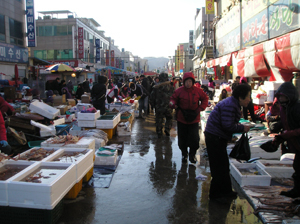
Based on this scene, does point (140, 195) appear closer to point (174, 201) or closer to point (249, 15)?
point (174, 201)

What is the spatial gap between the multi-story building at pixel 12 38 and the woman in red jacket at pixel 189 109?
18.4m

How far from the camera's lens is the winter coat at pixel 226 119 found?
366cm

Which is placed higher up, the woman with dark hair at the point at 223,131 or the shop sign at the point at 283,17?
the shop sign at the point at 283,17

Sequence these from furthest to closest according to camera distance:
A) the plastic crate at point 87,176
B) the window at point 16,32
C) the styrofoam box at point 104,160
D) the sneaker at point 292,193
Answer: the window at point 16,32
the styrofoam box at point 104,160
the plastic crate at point 87,176
the sneaker at point 292,193

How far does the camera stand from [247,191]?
165 inches

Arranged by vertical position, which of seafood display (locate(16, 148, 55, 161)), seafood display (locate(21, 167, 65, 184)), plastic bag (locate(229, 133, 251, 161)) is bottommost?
seafood display (locate(21, 167, 65, 184))

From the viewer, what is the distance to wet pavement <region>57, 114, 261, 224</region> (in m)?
3.51

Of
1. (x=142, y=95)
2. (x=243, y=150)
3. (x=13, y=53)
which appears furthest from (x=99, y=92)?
(x=13, y=53)

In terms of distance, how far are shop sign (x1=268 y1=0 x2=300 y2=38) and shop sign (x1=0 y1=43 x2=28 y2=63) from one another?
18423mm

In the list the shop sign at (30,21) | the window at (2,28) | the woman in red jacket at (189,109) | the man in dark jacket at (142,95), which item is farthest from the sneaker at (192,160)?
the shop sign at (30,21)

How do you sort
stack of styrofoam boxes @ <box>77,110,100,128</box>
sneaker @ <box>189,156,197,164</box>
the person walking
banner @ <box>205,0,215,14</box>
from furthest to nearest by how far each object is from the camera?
1. banner @ <box>205,0,215,14</box>
2. the person walking
3. stack of styrofoam boxes @ <box>77,110,100,128</box>
4. sneaker @ <box>189,156,197,164</box>

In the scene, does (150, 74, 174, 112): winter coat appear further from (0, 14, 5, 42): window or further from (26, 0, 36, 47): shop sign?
(26, 0, 36, 47): shop sign

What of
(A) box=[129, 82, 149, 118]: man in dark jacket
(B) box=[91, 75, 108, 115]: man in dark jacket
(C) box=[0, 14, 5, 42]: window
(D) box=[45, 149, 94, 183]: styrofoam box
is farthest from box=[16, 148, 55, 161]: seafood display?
(C) box=[0, 14, 5, 42]: window

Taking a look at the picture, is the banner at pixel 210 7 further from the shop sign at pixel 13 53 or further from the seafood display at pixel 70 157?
the seafood display at pixel 70 157
